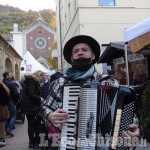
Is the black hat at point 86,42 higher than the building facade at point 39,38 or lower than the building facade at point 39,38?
lower

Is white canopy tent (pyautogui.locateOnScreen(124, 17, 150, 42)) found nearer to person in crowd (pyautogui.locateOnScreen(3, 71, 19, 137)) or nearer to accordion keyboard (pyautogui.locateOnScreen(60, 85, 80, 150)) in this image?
accordion keyboard (pyautogui.locateOnScreen(60, 85, 80, 150))

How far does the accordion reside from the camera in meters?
1.82

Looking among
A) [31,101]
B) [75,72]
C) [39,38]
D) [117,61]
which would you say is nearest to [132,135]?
[75,72]

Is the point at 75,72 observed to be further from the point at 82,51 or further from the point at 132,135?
the point at 132,135

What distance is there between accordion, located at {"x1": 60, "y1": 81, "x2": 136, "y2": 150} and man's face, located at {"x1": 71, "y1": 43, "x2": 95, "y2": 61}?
522 millimetres

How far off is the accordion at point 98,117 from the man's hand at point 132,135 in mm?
41

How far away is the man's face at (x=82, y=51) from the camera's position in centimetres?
235

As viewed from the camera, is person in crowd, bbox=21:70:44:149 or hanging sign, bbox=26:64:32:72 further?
hanging sign, bbox=26:64:32:72

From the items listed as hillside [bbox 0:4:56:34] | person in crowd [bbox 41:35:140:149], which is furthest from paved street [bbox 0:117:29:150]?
hillside [bbox 0:4:56:34]

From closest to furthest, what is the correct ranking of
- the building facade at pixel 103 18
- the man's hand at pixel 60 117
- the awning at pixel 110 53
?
the man's hand at pixel 60 117 < the awning at pixel 110 53 < the building facade at pixel 103 18

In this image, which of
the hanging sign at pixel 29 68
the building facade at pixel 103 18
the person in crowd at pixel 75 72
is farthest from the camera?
the hanging sign at pixel 29 68

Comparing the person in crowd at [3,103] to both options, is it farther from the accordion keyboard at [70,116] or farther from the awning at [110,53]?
the awning at [110,53]

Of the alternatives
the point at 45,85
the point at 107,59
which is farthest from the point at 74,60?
the point at 107,59

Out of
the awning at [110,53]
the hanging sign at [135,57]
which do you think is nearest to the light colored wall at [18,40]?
the awning at [110,53]
